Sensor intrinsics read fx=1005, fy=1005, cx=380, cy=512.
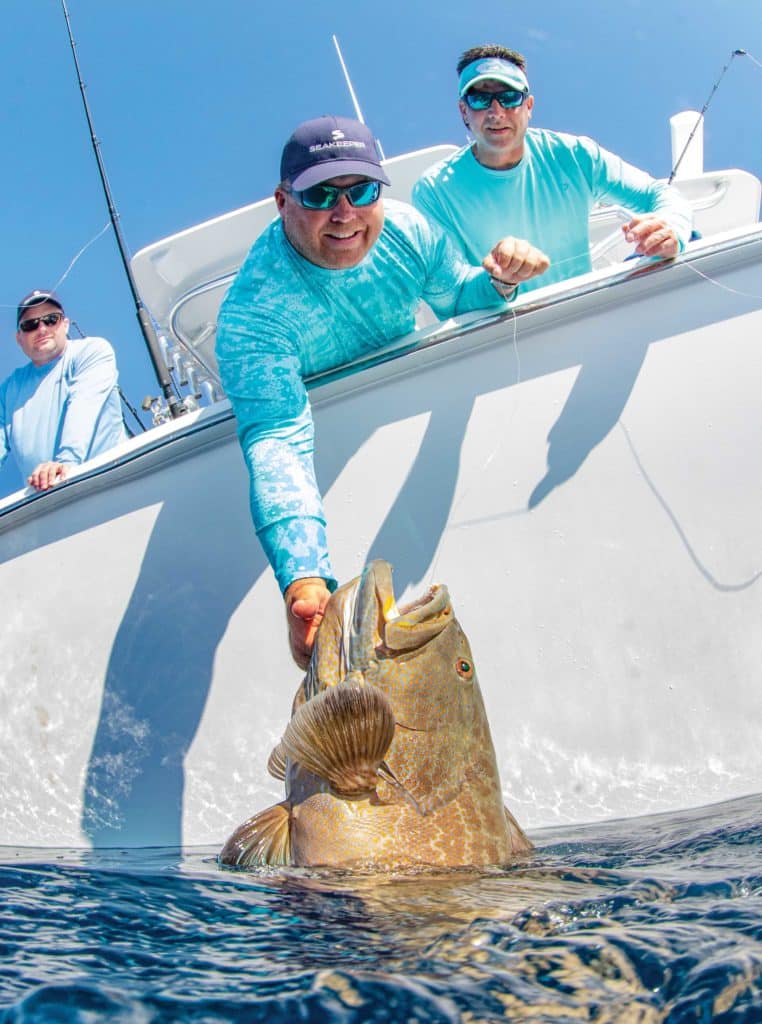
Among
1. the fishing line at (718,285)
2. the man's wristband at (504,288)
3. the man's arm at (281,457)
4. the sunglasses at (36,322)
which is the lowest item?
the man's arm at (281,457)

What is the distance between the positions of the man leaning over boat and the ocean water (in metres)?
1.07

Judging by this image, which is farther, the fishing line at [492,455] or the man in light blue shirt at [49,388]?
the man in light blue shirt at [49,388]

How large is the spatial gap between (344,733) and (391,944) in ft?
2.13

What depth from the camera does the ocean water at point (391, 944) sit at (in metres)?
1.30

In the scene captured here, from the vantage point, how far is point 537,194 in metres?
4.47

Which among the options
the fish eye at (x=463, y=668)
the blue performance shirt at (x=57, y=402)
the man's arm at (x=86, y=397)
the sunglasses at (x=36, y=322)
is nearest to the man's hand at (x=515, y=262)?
the fish eye at (x=463, y=668)

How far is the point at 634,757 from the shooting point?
3.36m

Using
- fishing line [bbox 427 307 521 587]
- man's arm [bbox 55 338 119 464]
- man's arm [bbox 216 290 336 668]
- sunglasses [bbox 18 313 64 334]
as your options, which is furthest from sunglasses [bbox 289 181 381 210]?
sunglasses [bbox 18 313 64 334]

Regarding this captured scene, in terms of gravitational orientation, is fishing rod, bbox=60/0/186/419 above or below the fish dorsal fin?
above

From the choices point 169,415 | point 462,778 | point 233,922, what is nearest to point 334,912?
point 233,922

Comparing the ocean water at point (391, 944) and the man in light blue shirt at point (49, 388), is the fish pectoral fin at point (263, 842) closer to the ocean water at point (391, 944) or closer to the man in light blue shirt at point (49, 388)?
the ocean water at point (391, 944)

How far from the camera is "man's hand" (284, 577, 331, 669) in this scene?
2.71 meters

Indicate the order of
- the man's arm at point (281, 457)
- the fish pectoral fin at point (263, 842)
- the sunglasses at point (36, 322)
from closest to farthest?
the fish pectoral fin at point (263, 842)
the man's arm at point (281, 457)
the sunglasses at point (36, 322)

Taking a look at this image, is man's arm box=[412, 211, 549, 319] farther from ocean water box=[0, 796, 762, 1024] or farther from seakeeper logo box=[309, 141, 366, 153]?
ocean water box=[0, 796, 762, 1024]
